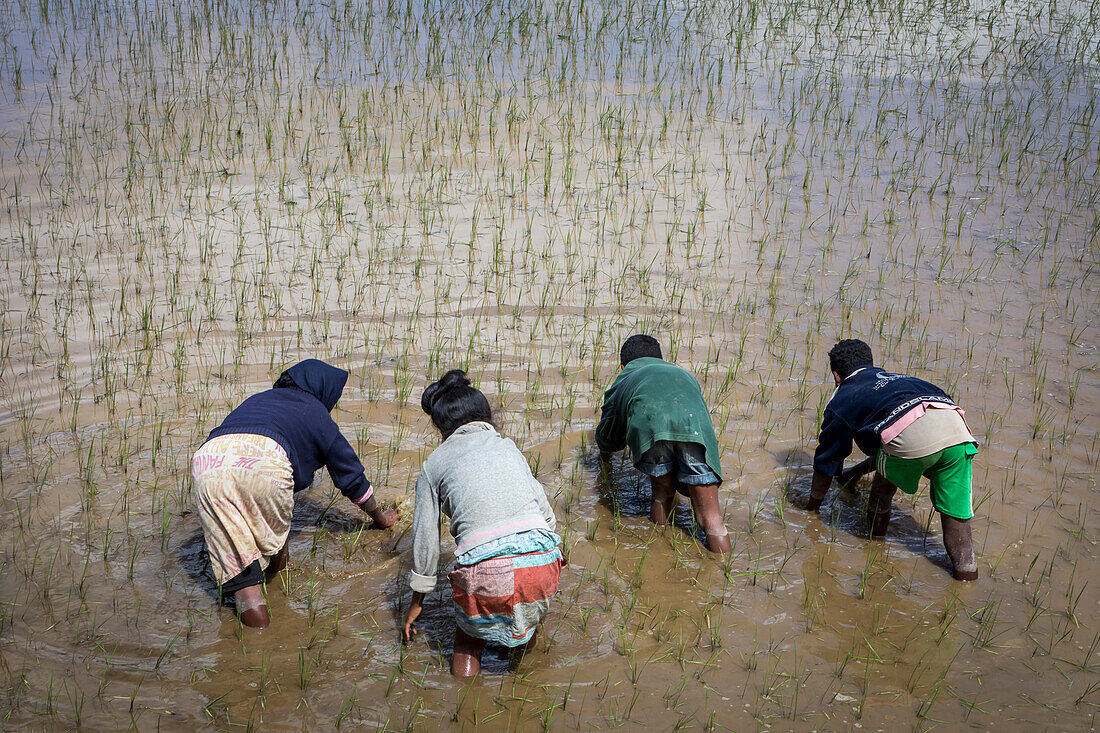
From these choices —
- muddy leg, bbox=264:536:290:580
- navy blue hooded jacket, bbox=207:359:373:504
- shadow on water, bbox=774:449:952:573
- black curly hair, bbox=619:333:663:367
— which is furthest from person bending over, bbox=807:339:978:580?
muddy leg, bbox=264:536:290:580

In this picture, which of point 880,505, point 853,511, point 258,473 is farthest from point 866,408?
point 258,473

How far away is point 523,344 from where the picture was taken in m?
5.62

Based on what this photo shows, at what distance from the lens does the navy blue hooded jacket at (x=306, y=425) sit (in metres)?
3.36

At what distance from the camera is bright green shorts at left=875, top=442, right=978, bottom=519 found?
11.9ft

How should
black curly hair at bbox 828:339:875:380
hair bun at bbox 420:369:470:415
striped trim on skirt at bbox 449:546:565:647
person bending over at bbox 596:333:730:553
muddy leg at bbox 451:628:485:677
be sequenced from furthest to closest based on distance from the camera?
1. black curly hair at bbox 828:339:875:380
2. person bending over at bbox 596:333:730:553
3. hair bun at bbox 420:369:470:415
4. muddy leg at bbox 451:628:485:677
5. striped trim on skirt at bbox 449:546:565:647

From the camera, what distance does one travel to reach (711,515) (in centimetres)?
393

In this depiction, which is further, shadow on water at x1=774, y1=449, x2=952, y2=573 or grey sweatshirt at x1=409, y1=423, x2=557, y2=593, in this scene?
shadow on water at x1=774, y1=449, x2=952, y2=573

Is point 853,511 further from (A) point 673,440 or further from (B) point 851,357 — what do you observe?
(A) point 673,440

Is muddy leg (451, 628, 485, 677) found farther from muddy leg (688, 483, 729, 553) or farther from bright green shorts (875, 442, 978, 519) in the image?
bright green shorts (875, 442, 978, 519)

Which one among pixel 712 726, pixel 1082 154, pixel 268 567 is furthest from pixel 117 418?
pixel 1082 154

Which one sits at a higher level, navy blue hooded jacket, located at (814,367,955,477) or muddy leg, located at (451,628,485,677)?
navy blue hooded jacket, located at (814,367,955,477)

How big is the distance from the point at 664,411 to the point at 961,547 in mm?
1399

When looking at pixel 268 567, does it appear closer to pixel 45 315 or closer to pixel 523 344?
pixel 523 344

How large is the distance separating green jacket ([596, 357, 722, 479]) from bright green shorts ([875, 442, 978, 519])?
0.84 metres
